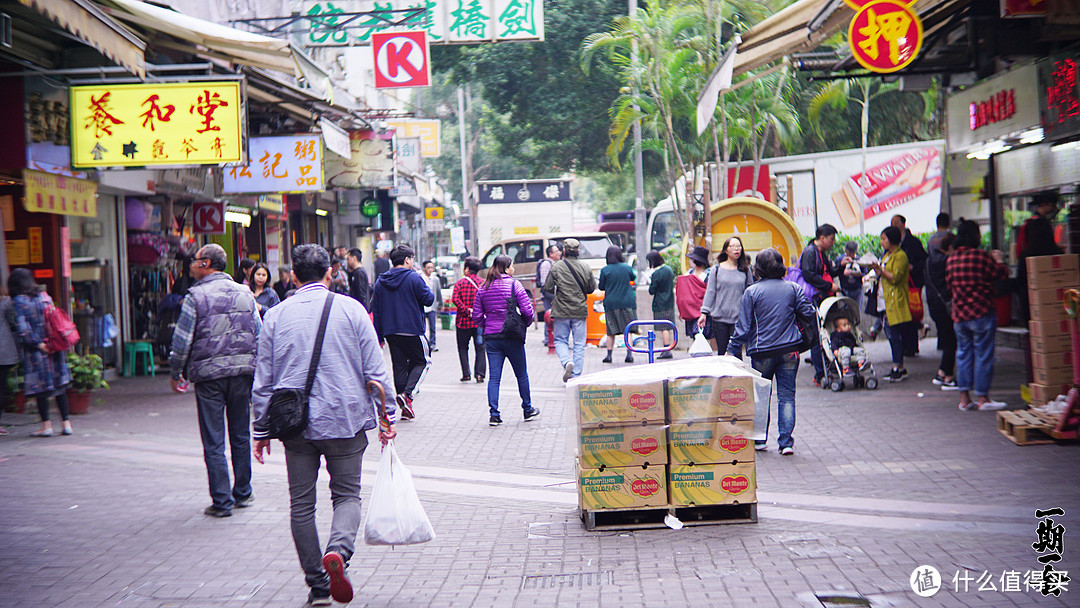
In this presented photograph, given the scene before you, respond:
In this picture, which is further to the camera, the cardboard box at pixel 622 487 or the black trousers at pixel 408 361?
the black trousers at pixel 408 361

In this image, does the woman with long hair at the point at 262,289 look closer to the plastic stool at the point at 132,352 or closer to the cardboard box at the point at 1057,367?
the plastic stool at the point at 132,352

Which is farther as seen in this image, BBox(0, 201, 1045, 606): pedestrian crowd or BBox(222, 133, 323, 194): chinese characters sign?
BBox(222, 133, 323, 194): chinese characters sign

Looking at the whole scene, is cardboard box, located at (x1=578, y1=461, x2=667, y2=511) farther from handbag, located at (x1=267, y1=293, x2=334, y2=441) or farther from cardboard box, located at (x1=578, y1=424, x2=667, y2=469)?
handbag, located at (x1=267, y1=293, x2=334, y2=441)

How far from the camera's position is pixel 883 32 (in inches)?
340

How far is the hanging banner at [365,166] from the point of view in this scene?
19.4m

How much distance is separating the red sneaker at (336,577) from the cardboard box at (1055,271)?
21.4 feet

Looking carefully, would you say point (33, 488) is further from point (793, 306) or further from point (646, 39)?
point (646, 39)

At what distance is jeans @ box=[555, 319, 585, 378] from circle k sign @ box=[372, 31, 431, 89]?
5.57m

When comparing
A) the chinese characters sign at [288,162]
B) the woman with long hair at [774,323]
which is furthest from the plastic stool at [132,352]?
the woman with long hair at [774,323]

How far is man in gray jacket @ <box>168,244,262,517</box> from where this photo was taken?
22.0 feet

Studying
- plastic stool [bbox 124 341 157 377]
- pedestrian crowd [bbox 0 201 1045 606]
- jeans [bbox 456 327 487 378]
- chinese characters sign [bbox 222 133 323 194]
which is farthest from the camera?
plastic stool [bbox 124 341 157 377]

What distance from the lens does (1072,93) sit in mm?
9742

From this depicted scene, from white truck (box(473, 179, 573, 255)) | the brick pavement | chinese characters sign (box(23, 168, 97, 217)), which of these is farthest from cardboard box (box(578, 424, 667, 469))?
white truck (box(473, 179, 573, 255))

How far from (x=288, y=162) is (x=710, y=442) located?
9.82 meters
